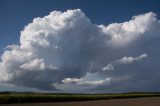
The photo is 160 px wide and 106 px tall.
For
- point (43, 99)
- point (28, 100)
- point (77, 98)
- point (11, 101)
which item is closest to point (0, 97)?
point (11, 101)

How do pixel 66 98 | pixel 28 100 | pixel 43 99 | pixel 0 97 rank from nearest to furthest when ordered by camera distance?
pixel 0 97
pixel 28 100
pixel 43 99
pixel 66 98

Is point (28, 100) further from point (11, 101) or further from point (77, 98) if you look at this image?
point (77, 98)

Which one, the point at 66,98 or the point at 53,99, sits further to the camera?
the point at 66,98

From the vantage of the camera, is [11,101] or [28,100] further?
[28,100]

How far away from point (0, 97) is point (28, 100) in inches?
309

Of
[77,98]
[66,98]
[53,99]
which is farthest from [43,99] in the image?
[77,98]

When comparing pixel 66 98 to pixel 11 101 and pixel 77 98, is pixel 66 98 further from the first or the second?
pixel 11 101

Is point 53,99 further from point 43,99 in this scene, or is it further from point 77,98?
point 77,98

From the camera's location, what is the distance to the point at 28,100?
65.2m

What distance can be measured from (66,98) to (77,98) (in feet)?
18.7

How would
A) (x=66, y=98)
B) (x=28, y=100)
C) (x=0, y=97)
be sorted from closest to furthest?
1. (x=0, y=97)
2. (x=28, y=100)
3. (x=66, y=98)

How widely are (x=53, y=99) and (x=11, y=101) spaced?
14.2m

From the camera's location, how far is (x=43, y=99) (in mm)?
69812

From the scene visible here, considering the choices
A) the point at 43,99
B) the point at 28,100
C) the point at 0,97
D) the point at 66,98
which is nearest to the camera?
the point at 0,97
